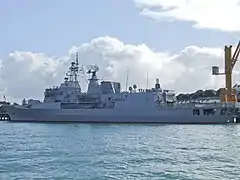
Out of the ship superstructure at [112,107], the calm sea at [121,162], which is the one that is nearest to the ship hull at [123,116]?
the ship superstructure at [112,107]

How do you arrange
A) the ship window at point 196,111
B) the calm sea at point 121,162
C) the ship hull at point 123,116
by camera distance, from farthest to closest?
1. the ship window at point 196,111
2. the ship hull at point 123,116
3. the calm sea at point 121,162

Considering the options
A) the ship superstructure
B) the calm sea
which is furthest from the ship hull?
the calm sea

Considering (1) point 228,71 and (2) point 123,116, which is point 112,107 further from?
(1) point 228,71

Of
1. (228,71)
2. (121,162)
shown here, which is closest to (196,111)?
(228,71)

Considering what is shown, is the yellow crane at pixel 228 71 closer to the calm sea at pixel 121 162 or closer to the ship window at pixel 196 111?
the ship window at pixel 196 111

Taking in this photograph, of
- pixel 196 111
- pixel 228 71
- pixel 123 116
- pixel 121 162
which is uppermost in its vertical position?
pixel 228 71

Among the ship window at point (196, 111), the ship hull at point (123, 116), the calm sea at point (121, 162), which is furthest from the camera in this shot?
the ship window at point (196, 111)

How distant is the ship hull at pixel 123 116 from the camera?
80812 mm

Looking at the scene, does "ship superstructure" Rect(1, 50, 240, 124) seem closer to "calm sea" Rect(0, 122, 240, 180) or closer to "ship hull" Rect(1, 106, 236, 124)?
"ship hull" Rect(1, 106, 236, 124)

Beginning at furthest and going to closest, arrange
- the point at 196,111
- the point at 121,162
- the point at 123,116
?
1. the point at 123,116
2. the point at 196,111
3. the point at 121,162

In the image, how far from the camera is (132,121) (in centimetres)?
8188

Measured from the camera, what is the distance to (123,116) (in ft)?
272

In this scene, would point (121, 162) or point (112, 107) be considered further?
point (112, 107)

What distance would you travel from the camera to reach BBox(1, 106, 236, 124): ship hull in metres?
80.8
